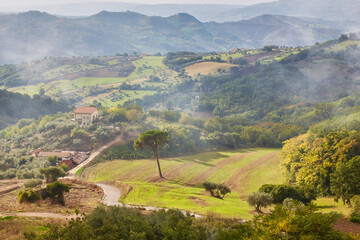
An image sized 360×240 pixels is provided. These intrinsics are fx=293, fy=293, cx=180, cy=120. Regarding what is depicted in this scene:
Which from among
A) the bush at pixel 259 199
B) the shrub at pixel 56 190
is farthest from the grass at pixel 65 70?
the bush at pixel 259 199

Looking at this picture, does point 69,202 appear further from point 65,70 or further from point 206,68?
point 65,70

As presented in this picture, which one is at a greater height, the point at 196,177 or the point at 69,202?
the point at 69,202

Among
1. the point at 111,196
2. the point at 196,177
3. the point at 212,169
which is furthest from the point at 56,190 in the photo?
the point at 212,169

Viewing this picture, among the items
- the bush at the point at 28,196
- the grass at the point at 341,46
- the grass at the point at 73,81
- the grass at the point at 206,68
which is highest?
the grass at the point at 341,46

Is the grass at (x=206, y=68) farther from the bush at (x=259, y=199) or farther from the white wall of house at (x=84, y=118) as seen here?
the bush at (x=259, y=199)

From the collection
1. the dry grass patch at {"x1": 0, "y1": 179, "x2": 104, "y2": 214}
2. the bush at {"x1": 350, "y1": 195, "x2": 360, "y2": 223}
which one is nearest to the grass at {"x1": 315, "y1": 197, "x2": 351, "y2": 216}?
the bush at {"x1": 350, "y1": 195, "x2": 360, "y2": 223}

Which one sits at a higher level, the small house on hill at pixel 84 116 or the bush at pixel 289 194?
the small house on hill at pixel 84 116

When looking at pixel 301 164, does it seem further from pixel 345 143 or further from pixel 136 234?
pixel 136 234

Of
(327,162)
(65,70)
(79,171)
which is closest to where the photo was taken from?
(327,162)

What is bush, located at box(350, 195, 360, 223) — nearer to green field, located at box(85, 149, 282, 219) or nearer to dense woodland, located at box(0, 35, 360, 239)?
dense woodland, located at box(0, 35, 360, 239)
